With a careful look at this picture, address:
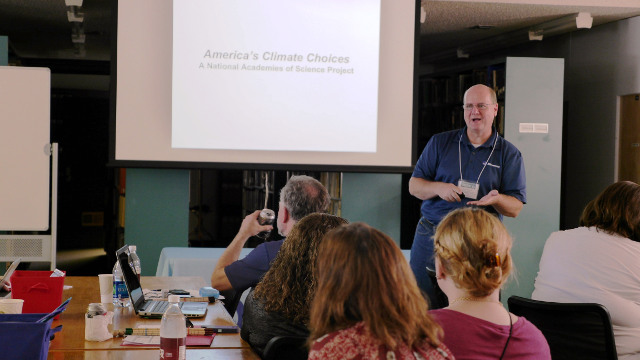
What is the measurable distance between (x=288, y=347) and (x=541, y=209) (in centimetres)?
439

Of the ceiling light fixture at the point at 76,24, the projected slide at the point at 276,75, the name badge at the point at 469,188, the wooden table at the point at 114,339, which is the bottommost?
the wooden table at the point at 114,339

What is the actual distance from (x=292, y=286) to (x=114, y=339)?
2.18 ft

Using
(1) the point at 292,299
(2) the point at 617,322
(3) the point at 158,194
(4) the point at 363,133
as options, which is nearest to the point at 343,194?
(4) the point at 363,133

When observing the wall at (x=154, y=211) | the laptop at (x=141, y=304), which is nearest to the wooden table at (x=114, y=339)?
the laptop at (x=141, y=304)

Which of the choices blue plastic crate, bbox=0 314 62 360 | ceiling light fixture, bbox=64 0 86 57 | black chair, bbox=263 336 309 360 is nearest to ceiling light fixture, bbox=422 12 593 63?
ceiling light fixture, bbox=64 0 86 57

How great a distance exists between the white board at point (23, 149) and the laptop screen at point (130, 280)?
220 cm

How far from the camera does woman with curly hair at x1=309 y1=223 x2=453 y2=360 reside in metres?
1.31

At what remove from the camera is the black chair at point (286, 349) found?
1.80m

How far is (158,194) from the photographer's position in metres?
5.28

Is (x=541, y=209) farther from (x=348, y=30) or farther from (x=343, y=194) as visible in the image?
(x=348, y=30)

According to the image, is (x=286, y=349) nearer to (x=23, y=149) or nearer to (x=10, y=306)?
(x=10, y=306)

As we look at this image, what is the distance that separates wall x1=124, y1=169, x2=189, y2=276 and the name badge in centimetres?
227

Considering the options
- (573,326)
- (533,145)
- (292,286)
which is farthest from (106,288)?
(533,145)

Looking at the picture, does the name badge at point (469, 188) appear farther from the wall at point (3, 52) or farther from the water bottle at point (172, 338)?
the wall at point (3, 52)
